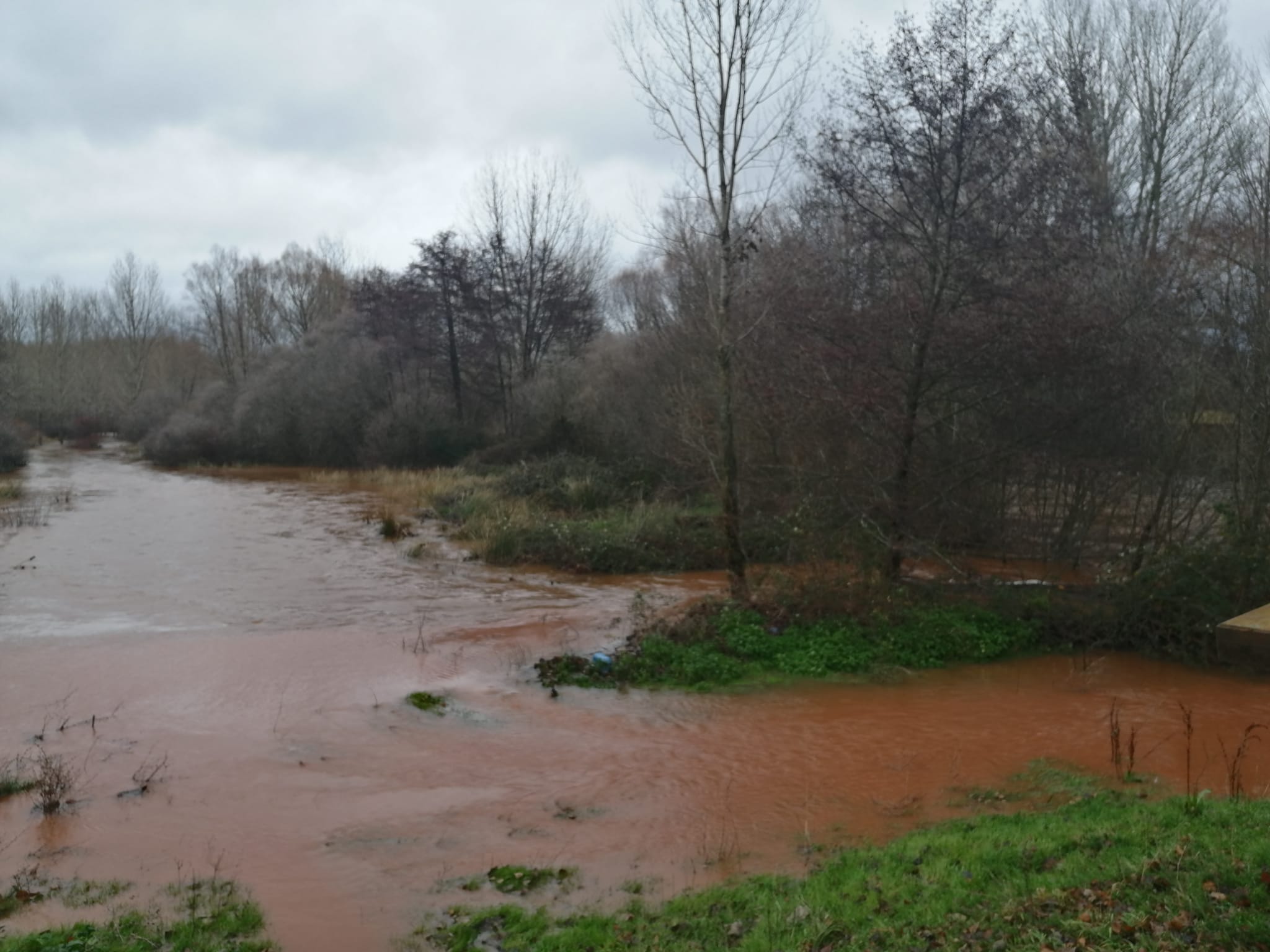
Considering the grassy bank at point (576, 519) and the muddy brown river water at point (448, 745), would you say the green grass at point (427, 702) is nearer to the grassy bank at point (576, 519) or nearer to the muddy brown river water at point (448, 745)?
the muddy brown river water at point (448, 745)

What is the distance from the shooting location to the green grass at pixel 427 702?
38.1 ft

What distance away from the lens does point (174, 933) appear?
20.5 ft

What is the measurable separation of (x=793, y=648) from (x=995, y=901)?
781cm

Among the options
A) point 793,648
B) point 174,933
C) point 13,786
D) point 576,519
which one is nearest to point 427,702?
point 13,786

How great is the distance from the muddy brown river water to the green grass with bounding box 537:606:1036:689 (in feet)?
1.52

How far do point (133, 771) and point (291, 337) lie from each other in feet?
203

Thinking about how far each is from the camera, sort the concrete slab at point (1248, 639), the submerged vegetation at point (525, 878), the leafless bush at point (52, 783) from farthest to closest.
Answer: the leafless bush at point (52, 783) → the submerged vegetation at point (525, 878) → the concrete slab at point (1248, 639)

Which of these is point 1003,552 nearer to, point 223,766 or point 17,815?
point 223,766

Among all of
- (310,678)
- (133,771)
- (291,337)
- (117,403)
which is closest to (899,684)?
(310,678)

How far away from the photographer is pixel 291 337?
221 feet

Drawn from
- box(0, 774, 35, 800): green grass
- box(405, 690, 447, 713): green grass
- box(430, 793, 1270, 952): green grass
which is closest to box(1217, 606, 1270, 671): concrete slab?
box(430, 793, 1270, 952): green grass

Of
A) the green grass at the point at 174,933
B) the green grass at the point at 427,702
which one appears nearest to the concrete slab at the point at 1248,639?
the green grass at the point at 174,933

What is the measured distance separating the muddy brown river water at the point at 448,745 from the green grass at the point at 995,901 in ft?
2.25

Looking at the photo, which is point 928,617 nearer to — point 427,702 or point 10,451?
point 427,702
